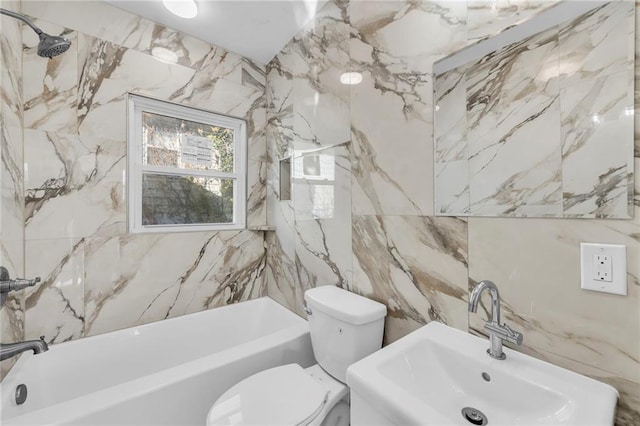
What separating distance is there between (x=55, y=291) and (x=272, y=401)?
4.82ft

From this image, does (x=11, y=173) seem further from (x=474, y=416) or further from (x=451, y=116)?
(x=474, y=416)

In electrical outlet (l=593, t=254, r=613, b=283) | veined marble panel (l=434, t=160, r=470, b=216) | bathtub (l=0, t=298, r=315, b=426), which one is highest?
veined marble panel (l=434, t=160, r=470, b=216)

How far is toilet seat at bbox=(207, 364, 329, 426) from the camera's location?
1.04 m

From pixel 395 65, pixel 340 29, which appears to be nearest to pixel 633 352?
pixel 395 65

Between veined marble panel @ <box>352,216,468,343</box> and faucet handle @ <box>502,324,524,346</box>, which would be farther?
veined marble panel @ <box>352,216,468,343</box>

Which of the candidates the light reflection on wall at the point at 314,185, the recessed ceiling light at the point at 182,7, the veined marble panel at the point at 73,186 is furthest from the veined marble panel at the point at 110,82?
the light reflection on wall at the point at 314,185

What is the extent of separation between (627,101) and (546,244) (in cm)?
44

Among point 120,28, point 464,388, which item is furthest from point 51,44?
point 464,388

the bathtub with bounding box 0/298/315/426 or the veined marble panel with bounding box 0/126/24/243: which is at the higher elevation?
the veined marble panel with bounding box 0/126/24/243

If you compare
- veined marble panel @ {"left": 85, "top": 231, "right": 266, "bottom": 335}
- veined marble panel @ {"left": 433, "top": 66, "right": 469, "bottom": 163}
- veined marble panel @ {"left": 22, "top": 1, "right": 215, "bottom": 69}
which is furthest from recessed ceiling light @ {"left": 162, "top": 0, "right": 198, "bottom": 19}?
veined marble panel @ {"left": 433, "top": 66, "right": 469, "bottom": 163}

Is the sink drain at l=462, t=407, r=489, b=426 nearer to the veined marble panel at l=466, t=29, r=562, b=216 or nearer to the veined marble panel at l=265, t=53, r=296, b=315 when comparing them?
the veined marble panel at l=466, t=29, r=562, b=216

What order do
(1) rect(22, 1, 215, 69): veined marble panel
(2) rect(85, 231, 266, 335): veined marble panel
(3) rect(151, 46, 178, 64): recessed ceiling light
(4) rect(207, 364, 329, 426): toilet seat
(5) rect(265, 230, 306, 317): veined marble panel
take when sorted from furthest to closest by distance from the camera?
(5) rect(265, 230, 306, 317): veined marble panel → (3) rect(151, 46, 178, 64): recessed ceiling light → (2) rect(85, 231, 266, 335): veined marble panel → (1) rect(22, 1, 215, 69): veined marble panel → (4) rect(207, 364, 329, 426): toilet seat

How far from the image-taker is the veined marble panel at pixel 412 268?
110 cm

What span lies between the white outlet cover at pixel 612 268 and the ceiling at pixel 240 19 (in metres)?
1.96
